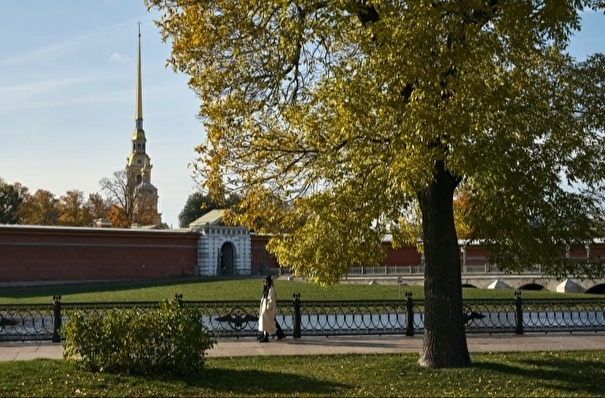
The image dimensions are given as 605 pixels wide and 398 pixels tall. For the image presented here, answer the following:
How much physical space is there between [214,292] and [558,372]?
87.5 ft

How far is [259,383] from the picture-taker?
11711 millimetres

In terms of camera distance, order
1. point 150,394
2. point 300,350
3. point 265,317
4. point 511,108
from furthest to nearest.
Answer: point 265,317 < point 300,350 < point 511,108 < point 150,394

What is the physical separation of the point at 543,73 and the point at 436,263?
3579 millimetres

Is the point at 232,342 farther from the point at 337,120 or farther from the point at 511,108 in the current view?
the point at 511,108

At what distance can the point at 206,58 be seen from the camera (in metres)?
13.9

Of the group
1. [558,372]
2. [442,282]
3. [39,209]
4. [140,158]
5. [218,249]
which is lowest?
[558,372]

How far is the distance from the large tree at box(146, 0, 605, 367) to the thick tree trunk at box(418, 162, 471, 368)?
0.02 meters

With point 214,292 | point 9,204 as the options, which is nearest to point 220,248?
point 214,292

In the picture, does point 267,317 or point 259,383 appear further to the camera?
point 267,317

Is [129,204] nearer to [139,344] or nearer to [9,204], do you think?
[9,204]

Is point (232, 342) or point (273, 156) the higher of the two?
point (273, 156)

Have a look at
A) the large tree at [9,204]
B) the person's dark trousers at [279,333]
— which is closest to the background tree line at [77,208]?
the large tree at [9,204]

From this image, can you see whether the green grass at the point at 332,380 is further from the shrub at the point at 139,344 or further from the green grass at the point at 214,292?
the green grass at the point at 214,292

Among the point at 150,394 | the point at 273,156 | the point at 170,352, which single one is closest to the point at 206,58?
the point at 273,156
